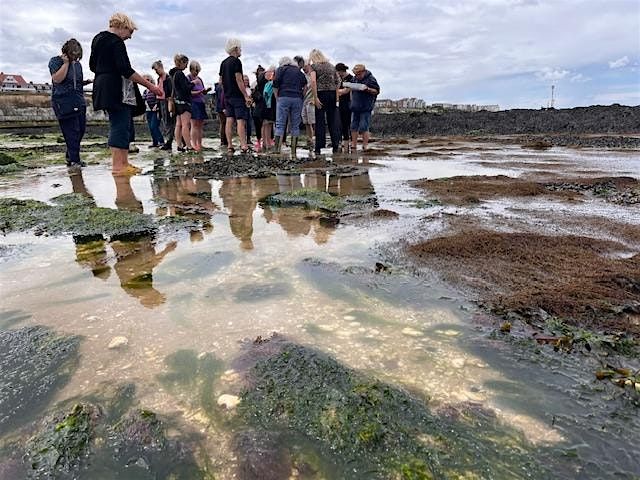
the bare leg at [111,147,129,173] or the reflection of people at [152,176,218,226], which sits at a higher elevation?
the bare leg at [111,147,129,173]

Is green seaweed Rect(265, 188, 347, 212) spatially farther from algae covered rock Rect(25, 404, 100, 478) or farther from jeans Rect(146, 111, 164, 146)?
jeans Rect(146, 111, 164, 146)

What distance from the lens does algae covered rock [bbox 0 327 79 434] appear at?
1679mm

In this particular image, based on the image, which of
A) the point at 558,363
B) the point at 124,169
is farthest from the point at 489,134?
the point at 558,363

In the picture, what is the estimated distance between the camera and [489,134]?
22.5 metres

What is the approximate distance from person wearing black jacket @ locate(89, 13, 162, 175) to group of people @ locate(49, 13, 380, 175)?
12mm

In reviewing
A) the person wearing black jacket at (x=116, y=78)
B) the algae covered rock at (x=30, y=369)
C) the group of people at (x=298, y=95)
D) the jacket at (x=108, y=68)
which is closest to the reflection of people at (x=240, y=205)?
the algae covered rock at (x=30, y=369)

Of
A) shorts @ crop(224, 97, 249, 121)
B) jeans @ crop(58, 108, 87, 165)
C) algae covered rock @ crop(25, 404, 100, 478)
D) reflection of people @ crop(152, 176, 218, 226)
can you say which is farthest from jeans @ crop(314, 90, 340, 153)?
algae covered rock @ crop(25, 404, 100, 478)

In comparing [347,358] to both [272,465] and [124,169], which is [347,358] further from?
[124,169]

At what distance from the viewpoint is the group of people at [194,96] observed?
6512 mm

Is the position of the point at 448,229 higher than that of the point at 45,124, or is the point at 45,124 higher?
the point at 45,124

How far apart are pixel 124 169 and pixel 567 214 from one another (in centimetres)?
605

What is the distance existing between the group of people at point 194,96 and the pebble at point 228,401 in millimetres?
5843

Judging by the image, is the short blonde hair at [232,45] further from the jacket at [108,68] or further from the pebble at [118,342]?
the pebble at [118,342]

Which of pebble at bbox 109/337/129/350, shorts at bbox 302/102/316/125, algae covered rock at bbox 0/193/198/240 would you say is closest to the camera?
pebble at bbox 109/337/129/350
